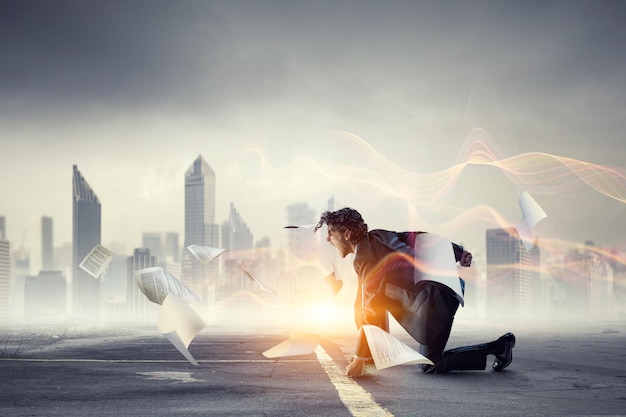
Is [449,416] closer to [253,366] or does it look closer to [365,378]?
[365,378]

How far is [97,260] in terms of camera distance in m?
10.5

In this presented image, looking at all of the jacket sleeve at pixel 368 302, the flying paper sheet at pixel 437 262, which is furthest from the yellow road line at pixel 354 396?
the flying paper sheet at pixel 437 262

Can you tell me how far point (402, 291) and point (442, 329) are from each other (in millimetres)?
585

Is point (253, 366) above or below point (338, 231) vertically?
below

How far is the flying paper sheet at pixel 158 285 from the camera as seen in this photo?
8.47 metres

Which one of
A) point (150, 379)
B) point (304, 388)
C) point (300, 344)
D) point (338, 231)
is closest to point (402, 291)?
point (338, 231)

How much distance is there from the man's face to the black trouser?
895mm

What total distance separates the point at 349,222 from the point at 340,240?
224mm

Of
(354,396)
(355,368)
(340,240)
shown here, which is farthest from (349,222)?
(354,396)

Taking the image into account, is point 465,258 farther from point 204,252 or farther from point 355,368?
point 204,252

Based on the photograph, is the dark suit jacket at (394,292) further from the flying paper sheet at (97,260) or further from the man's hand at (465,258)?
the flying paper sheet at (97,260)

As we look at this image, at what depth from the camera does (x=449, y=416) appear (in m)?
5.49

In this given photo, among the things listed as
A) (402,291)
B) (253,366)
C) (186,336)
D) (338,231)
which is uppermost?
(338,231)

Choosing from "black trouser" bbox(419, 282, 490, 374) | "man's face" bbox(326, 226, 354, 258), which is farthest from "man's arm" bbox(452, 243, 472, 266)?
"man's face" bbox(326, 226, 354, 258)
